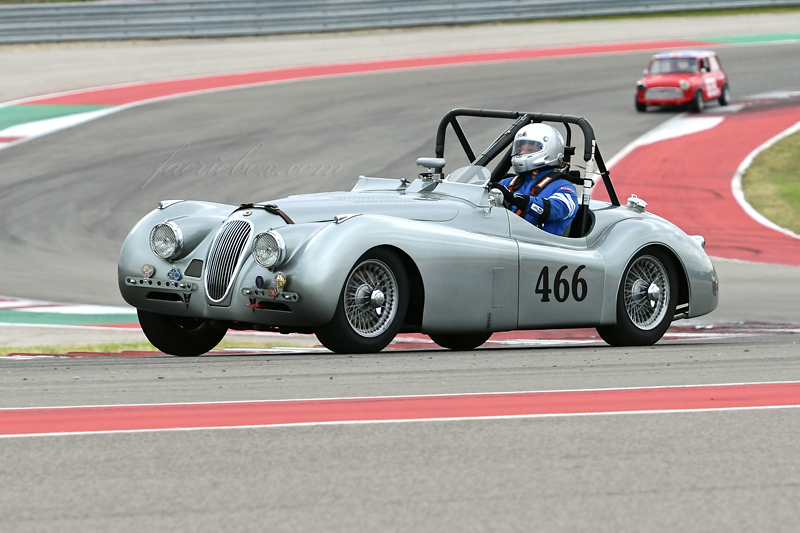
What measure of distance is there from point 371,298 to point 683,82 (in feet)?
61.9

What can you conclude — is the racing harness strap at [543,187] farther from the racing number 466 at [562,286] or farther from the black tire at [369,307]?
the black tire at [369,307]

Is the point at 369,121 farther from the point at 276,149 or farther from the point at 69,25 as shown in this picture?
the point at 69,25

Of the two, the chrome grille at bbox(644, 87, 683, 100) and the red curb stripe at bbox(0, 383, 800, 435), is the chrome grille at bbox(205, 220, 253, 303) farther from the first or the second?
the chrome grille at bbox(644, 87, 683, 100)

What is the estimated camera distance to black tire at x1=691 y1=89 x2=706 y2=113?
25219mm

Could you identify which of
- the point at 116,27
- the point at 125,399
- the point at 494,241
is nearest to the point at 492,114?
the point at 494,241

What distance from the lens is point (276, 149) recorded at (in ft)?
70.6

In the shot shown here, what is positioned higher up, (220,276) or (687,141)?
(220,276)

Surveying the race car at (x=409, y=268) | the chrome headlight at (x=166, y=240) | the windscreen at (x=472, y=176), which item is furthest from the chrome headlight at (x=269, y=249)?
the windscreen at (x=472, y=176)

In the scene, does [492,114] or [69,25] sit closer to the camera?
[492,114]

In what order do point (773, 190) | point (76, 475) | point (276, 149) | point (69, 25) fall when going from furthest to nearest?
point (69, 25) → point (276, 149) → point (773, 190) → point (76, 475)

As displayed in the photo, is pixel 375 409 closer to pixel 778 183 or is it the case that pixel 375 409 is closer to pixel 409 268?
pixel 409 268

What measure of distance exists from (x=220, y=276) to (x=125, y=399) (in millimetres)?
1880

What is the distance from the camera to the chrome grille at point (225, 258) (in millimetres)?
7742

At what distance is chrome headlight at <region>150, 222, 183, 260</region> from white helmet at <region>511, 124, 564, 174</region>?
2.54m
